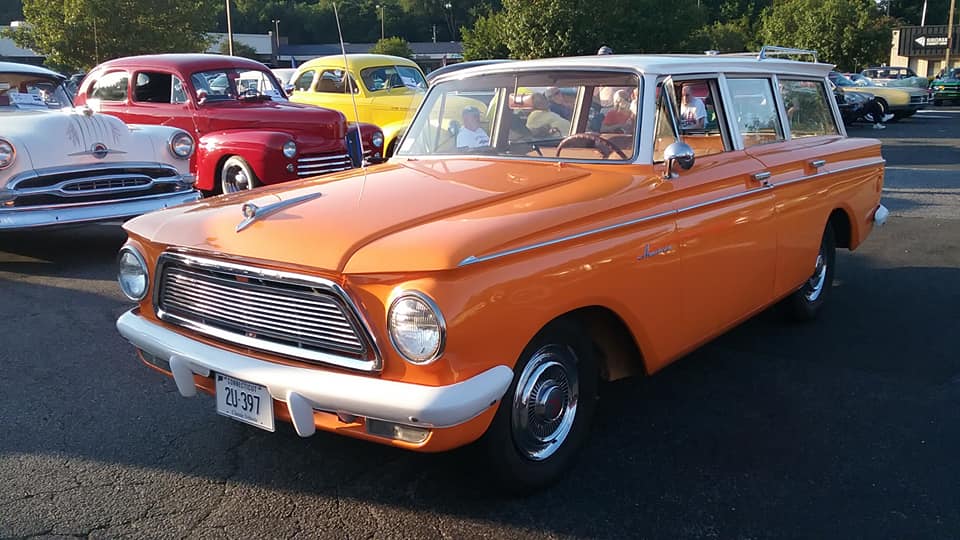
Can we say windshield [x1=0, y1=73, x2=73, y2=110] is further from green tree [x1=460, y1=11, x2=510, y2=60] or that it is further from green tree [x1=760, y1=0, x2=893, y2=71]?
green tree [x1=760, y1=0, x2=893, y2=71]

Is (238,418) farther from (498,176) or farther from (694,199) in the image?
(694,199)

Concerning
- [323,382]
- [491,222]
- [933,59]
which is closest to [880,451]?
[491,222]

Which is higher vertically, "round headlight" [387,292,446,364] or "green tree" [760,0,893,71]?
"green tree" [760,0,893,71]

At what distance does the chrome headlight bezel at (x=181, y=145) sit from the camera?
7796 mm

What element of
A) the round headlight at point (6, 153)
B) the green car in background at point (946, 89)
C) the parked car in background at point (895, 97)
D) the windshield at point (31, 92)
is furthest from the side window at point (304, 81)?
the green car in background at point (946, 89)

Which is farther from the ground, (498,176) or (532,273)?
(498,176)

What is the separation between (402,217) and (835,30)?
36.7 metres

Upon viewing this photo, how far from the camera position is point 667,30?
25.5 metres

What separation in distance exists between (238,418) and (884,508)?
2491 mm

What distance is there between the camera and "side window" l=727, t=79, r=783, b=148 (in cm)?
451

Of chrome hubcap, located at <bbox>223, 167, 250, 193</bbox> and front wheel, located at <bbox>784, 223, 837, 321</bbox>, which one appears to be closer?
front wheel, located at <bbox>784, 223, 837, 321</bbox>

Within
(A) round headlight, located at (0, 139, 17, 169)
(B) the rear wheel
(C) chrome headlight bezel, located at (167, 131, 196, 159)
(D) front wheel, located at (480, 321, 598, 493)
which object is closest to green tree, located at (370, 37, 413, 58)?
(B) the rear wheel

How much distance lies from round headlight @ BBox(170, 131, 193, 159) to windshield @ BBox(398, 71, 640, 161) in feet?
13.2

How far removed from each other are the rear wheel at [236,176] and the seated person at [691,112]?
217 inches
